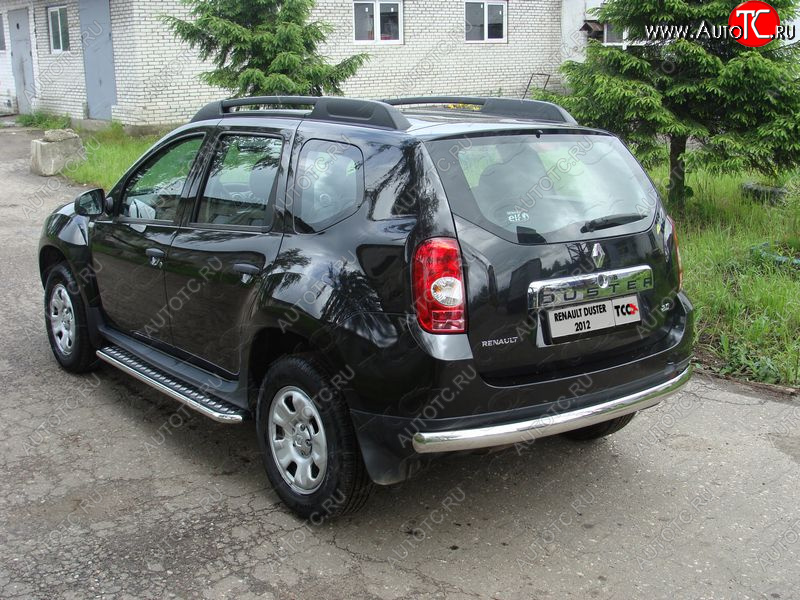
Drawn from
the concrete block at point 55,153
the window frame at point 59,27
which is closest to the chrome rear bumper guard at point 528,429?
the concrete block at point 55,153

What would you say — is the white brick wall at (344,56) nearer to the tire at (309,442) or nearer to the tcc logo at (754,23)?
the tcc logo at (754,23)

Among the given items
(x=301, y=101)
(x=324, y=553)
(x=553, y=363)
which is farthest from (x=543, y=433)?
(x=301, y=101)

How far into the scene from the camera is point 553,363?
3535mm

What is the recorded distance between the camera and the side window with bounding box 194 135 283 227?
13.6 feet

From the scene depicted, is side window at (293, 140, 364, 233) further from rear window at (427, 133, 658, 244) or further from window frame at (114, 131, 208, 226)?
window frame at (114, 131, 208, 226)

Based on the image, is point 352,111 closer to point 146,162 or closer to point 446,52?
point 146,162

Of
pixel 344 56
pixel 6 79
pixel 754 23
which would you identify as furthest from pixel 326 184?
pixel 6 79

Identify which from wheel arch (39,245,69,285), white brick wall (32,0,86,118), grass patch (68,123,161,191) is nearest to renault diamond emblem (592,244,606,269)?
wheel arch (39,245,69,285)

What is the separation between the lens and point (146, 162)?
509cm

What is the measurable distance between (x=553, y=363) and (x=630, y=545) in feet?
2.88

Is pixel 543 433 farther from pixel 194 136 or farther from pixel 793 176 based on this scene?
pixel 793 176

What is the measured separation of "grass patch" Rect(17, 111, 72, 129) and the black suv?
56.6ft

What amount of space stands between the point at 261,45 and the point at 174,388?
7.98 metres

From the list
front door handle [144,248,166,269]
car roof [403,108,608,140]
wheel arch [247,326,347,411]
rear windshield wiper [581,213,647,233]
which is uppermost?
car roof [403,108,608,140]
